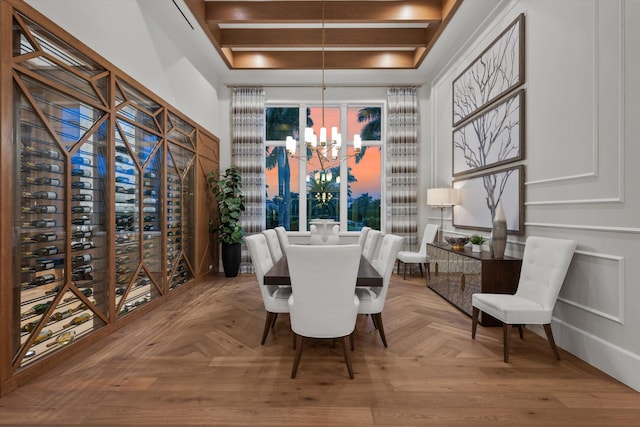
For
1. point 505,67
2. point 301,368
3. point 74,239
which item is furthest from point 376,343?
point 505,67

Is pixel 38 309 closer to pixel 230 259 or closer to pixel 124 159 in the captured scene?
pixel 124 159

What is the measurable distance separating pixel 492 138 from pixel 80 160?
13.7 ft

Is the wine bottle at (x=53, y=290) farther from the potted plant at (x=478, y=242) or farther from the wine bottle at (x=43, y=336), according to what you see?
the potted plant at (x=478, y=242)

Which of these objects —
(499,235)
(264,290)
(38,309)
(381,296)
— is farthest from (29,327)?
(499,235)

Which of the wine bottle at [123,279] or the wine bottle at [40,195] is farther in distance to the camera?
the wine bottle at [123,279]

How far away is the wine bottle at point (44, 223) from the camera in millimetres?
2158

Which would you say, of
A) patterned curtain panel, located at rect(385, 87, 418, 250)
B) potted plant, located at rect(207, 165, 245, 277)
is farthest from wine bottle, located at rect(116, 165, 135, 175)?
patterned curtain panel, located at rect(385, 87, 418, 250)

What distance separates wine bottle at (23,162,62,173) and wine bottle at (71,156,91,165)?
16cm

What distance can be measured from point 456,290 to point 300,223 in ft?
10.5

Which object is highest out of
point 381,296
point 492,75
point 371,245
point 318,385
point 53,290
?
point 492,75

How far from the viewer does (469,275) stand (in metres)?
3.34

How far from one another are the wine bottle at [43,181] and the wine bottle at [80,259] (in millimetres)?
597

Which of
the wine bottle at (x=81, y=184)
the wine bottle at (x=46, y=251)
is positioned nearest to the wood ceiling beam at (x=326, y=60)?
the wine bottle at (x=81, y=184)

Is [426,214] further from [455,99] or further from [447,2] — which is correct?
[447,2]
